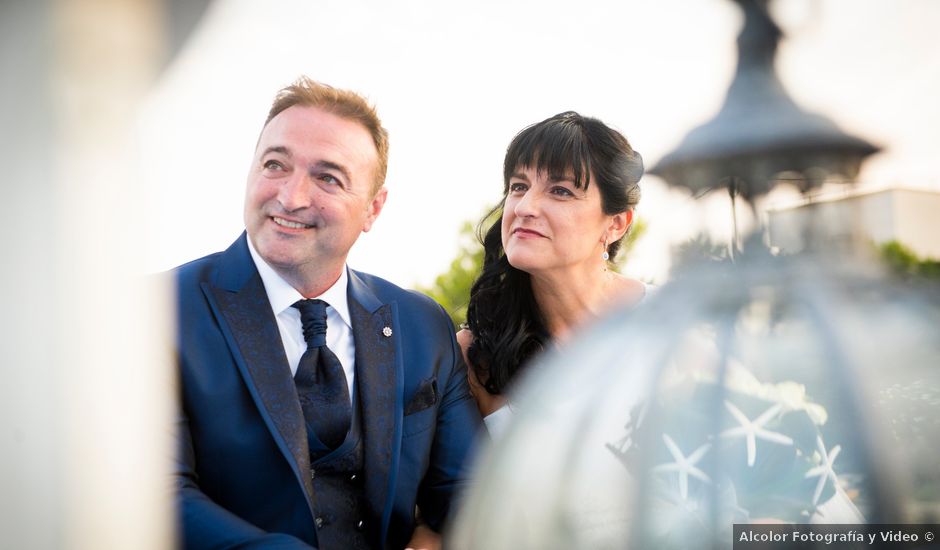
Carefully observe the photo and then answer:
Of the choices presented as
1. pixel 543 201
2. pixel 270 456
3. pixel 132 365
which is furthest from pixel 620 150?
pixel 132 365

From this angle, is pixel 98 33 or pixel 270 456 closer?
pixel 98 33

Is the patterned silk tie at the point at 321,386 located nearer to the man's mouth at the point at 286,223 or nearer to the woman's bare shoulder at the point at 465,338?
the man's mouth at the point at 286,223

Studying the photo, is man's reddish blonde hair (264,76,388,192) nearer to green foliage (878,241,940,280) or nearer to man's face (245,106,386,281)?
man's face (245,106,386,281)

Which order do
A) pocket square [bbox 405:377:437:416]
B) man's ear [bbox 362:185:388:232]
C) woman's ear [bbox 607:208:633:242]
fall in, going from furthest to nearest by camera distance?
1. woman's ear [bbox 607:208:633:242]
2. man's ear [bbox 362:185:388:232]
3. pocket square [bbox 405:377:437:416]

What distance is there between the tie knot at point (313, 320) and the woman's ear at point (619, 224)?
992 millimetres

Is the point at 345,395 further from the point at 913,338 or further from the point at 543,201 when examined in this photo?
the point at 913,338

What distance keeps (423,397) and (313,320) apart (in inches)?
13.7

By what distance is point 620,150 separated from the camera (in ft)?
7.25

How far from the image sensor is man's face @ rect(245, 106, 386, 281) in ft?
6.17

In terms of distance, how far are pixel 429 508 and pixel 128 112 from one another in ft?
4.74

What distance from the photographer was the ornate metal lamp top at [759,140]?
54cm

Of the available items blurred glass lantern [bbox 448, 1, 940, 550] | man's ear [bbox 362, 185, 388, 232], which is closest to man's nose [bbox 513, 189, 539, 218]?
man's ear [bbox 362, 185, 388, 232]

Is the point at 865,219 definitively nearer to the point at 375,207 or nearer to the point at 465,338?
the point at 375,207

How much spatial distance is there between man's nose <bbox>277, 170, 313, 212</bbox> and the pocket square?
0.55 metres
